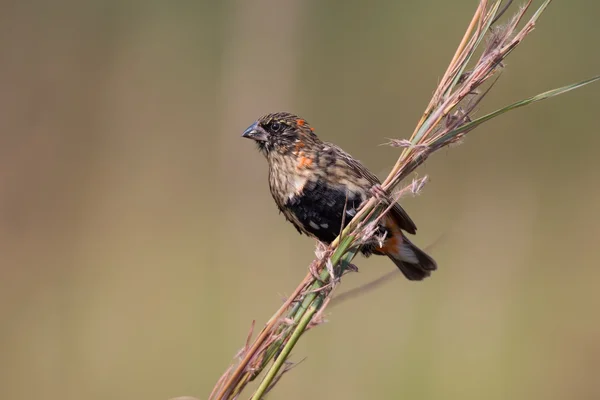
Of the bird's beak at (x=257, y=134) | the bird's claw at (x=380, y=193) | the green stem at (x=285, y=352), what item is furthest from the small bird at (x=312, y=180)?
the green stem at (x=285, y=352)

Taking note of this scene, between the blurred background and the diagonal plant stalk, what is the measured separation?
204 centimetres

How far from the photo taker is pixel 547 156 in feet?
16.6

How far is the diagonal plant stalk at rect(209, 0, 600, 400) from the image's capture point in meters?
1.50

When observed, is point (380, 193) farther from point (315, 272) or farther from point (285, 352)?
point (285, 352)

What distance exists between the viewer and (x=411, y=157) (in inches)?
63.2

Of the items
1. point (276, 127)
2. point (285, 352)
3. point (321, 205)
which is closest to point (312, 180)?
point (321, 205)

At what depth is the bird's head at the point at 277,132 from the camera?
2902 millimetres

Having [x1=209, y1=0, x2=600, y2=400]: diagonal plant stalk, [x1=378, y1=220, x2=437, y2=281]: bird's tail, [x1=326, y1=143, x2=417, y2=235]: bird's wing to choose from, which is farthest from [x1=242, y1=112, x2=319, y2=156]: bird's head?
[x1=209, y1=0, x2=600, y2=400]: diagonal plant stalk

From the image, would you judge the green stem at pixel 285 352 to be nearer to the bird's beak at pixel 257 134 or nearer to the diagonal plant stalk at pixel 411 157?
the diagonal plant stalk at pixel 411 157

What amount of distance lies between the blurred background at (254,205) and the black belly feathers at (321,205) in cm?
106

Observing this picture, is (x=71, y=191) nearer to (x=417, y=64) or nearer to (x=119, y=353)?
(x=119, y=353)

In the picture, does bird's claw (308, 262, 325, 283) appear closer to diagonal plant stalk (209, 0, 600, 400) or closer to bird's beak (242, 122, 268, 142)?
diagonal plant stalk (209, 0, 600, 400)

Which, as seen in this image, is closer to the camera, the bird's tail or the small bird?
the small bird

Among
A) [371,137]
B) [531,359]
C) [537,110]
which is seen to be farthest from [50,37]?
[531,359]
